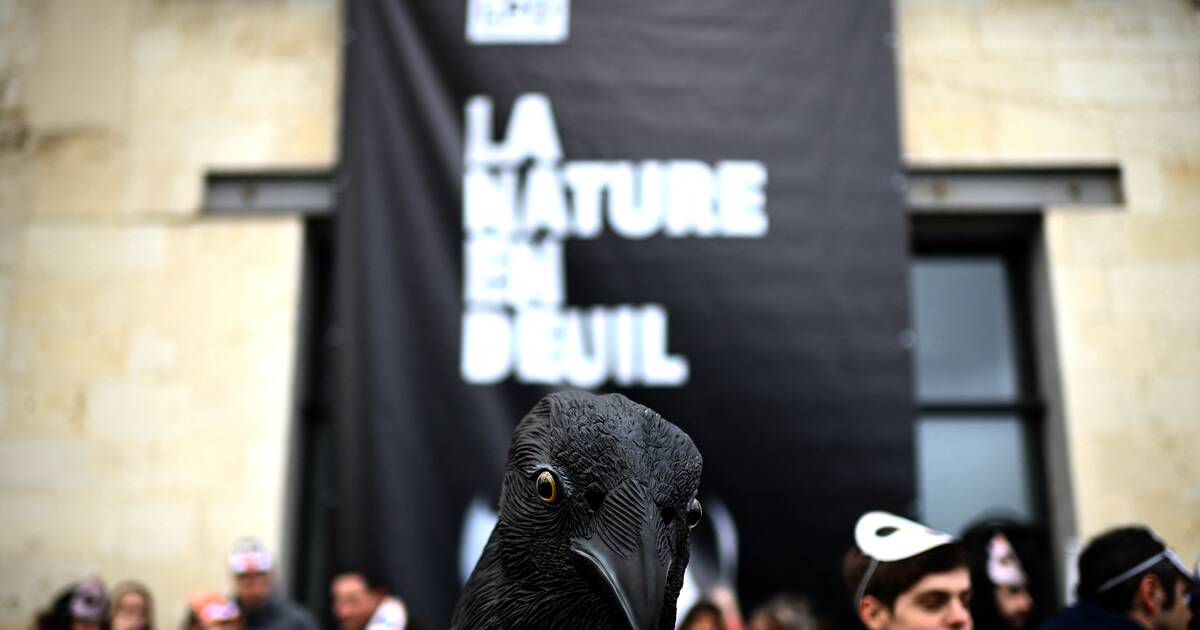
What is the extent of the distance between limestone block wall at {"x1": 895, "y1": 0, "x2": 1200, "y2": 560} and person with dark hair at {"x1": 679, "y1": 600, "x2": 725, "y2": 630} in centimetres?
231

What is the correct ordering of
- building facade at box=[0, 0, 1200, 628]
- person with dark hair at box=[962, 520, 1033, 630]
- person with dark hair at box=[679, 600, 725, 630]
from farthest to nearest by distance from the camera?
building facade at box=[0, 0, 1200, 628] < person with dark hair at box=[679, 600, 725, 630] < person with dark hair at box=[962, 520, 1033, 630]

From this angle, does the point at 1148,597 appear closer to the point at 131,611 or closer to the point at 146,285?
the point at 131,611

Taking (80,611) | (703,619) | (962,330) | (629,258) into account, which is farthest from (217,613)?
(962,330)

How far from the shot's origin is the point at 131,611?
14.2 ft

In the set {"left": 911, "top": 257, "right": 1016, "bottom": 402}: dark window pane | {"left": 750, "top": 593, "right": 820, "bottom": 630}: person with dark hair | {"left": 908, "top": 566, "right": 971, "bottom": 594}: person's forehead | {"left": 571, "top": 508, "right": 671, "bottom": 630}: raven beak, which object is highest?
{"left": 911, "top": 257, "right": 1016, "bottom": 402}: dark window pane

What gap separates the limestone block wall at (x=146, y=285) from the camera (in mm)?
5277

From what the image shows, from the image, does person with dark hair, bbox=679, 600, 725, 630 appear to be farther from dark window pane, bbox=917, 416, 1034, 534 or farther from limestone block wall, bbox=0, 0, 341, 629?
limestone block wall, bbox=0, 0, 341, 629

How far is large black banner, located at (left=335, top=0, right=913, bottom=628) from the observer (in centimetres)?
507

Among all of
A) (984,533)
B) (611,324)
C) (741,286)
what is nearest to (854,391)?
(741,286)

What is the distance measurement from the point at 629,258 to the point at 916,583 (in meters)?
3.30

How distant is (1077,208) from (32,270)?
215 inches

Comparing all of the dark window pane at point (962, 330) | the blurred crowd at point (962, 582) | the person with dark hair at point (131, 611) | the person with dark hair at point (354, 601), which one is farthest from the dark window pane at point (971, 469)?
the person with dark hair at point (131, 611)

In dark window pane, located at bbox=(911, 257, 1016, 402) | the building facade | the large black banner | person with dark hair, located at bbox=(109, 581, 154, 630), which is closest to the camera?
person with dark hair, located at bbox=(109, 581, 154, 630)

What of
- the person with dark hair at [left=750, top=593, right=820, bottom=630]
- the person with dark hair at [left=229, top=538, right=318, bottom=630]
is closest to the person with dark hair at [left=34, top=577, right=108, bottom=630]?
the person with dark hair at [left=229, top=538, right=318, bottom=630]
